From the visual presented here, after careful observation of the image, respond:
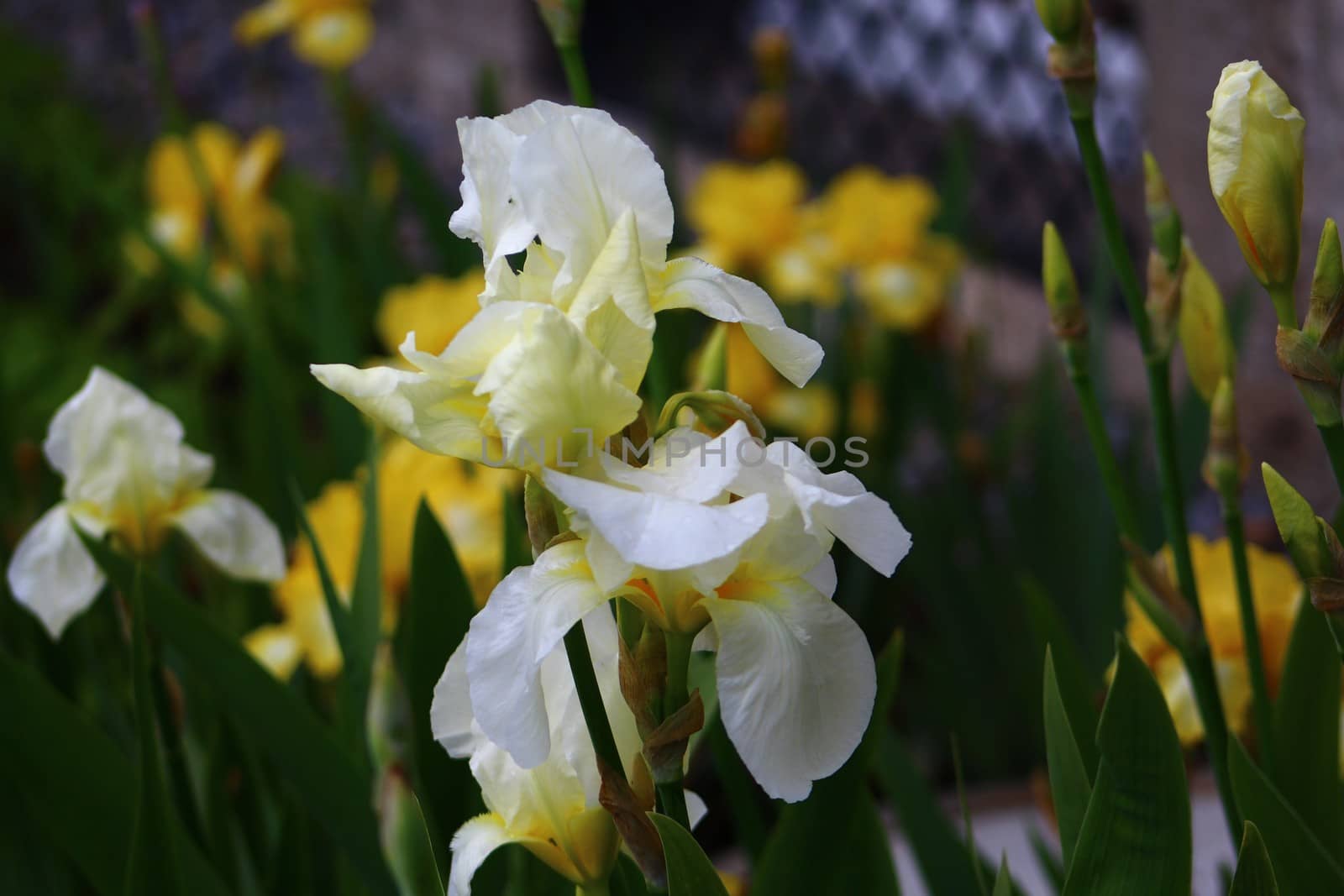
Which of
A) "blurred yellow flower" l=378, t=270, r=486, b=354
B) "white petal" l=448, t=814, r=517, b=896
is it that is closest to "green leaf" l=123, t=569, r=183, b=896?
"white petal" l=448, t=814, r=517, b=896

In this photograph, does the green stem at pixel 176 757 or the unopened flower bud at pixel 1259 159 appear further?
the green stem at pixel 176 757

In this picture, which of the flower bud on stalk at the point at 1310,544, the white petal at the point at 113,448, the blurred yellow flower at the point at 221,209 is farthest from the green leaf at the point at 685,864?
the blurred yellow flower at the point at 221,209

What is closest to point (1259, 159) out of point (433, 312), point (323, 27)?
point (433, 312)

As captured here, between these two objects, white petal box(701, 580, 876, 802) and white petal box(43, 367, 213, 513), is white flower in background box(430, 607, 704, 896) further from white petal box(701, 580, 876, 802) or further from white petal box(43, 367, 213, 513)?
white petal box(43, 367, 213, 513)

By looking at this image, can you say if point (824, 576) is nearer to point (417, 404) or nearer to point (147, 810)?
point (417, 404)

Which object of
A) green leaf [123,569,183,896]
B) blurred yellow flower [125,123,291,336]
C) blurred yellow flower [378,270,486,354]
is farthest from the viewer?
blurred yellow flower [125,123,291,336]

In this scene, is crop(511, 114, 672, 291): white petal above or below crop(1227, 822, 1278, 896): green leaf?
above

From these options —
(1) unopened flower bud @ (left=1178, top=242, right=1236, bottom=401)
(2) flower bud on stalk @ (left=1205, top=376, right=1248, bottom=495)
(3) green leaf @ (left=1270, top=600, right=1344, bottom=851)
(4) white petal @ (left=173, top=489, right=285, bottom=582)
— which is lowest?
(4) white petal @ (left=173, top=489, right=285, bottom=582)

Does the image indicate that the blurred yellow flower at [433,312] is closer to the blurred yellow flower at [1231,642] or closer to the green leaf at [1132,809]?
the blurred yellow flower at [1231,642]
